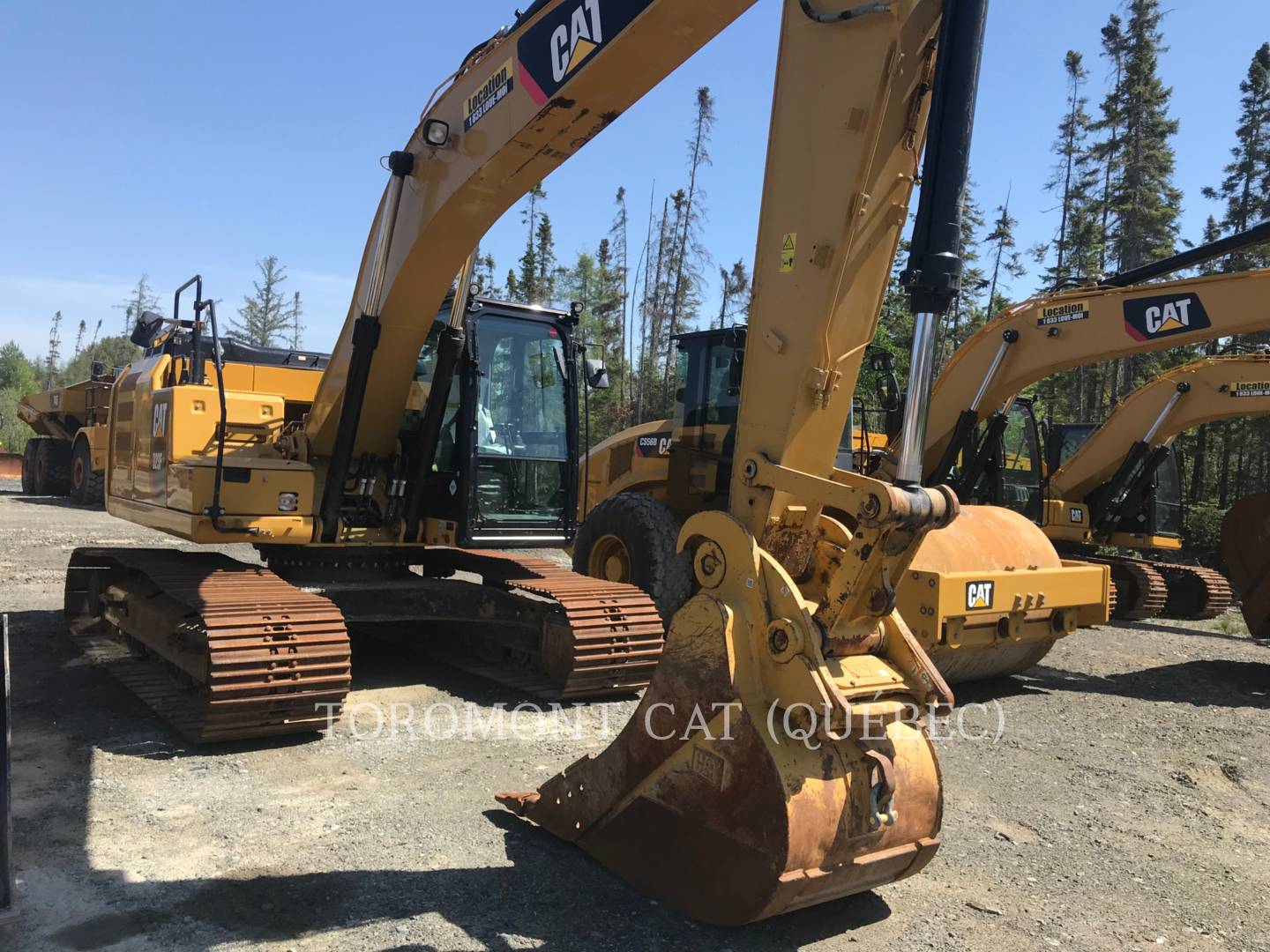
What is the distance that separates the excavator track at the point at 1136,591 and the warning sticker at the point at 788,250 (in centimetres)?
918

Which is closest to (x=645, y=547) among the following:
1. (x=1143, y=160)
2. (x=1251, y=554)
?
(x=1251, y=554)

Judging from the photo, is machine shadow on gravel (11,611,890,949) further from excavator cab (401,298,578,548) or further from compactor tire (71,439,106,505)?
compactor tire (71,439,106,505)

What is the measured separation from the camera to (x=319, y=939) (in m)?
3.11

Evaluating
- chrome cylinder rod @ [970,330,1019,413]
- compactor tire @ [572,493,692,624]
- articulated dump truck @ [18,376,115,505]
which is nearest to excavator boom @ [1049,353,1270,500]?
chrome cylinder rod @ [970,330,1019,413]

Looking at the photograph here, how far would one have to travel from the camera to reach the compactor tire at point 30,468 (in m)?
21.0

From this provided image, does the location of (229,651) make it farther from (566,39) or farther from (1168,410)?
(1168,410)

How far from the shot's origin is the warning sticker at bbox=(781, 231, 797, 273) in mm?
3343

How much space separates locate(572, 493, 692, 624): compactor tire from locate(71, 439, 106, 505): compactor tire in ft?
45.2

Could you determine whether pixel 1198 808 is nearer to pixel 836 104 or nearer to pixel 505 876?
pixel 505 876

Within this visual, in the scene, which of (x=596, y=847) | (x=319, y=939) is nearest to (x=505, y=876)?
(x=596, y=847)

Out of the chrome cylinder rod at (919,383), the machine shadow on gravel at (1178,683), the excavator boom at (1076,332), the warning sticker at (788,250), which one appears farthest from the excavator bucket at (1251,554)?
the chrome cylinder rod at (919,383)

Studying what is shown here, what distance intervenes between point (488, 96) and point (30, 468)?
20.7m

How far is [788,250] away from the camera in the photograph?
336 cm

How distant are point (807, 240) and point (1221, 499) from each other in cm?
3040
